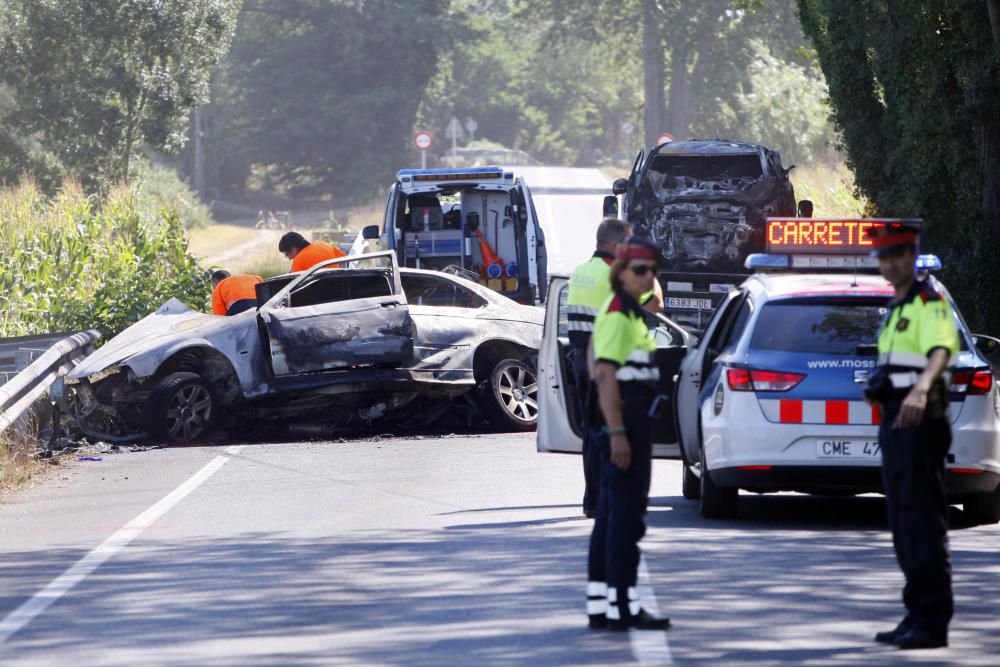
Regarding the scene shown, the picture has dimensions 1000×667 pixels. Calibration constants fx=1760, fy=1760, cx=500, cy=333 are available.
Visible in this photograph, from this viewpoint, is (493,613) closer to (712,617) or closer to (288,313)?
(712,617)

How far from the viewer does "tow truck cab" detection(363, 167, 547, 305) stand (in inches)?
891

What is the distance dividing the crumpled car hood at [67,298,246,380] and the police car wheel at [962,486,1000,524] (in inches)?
289

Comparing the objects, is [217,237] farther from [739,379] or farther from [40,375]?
[739,379]

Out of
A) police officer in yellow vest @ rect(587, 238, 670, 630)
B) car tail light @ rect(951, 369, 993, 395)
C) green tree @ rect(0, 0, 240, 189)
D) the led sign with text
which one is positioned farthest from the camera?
green tree @ rect(0, 0, 240, 189)

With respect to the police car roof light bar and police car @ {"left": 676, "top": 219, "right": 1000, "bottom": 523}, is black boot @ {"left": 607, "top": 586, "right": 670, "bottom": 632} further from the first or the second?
the police car roof light bar

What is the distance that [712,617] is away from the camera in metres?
7.92

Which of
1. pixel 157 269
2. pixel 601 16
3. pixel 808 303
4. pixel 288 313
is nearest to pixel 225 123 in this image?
pixel 601 16

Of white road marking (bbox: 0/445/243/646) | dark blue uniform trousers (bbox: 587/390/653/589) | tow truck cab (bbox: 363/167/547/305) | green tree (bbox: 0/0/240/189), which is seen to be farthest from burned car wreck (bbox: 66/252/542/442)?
green tree (bbox: 0/0/240/189)

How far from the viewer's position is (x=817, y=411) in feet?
33.2

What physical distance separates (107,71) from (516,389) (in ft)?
88.6

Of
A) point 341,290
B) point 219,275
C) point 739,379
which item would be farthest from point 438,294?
point 739,379

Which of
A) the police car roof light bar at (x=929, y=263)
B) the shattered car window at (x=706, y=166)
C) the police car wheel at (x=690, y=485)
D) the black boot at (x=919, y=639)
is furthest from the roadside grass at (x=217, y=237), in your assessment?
the black boot at (x=919, y=639)

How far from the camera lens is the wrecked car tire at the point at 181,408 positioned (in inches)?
614

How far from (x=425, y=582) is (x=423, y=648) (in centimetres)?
155
